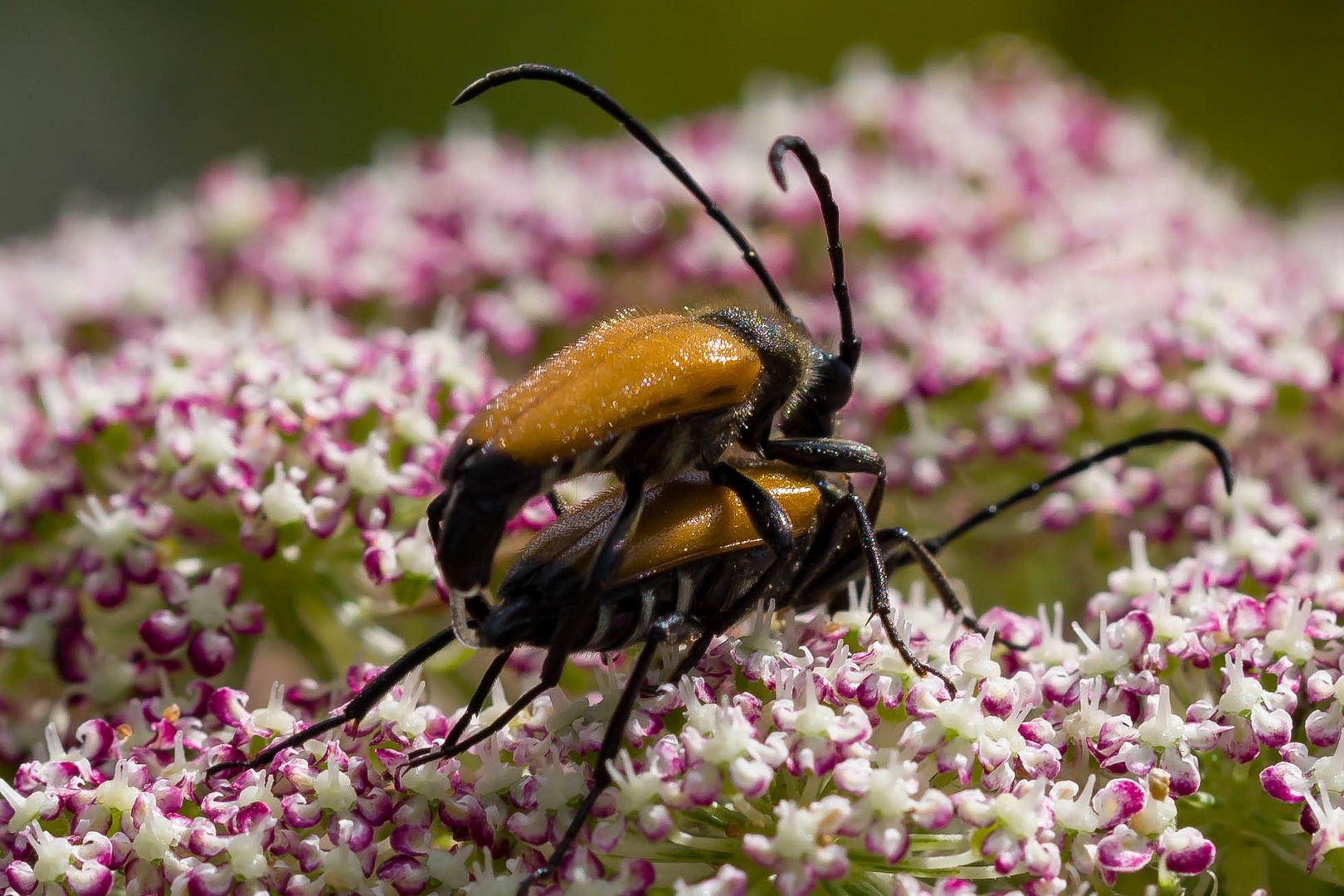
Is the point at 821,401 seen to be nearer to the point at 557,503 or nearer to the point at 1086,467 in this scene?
the point at 557,503

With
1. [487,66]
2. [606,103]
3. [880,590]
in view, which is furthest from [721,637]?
[487,66]

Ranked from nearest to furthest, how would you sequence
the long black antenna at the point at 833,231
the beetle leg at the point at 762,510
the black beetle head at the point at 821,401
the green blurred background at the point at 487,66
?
the beetle leg at the point at 762,510 → the long black antenna at the point at 833,231 → the black beetle head at the point at 821,401 → the green blurred background at the point at 487,66

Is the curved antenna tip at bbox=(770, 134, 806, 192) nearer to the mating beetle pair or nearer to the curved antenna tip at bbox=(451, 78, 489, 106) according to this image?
the mating beetle pair

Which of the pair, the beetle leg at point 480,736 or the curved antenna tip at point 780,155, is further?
the curved antenna tip at point 780,155

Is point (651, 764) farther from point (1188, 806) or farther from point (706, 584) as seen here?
point (1188, 806)

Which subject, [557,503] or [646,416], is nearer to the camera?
[646,416]

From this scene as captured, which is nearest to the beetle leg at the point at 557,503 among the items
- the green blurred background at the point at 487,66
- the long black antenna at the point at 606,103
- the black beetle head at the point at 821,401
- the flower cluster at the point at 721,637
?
the flower cluster at the point at 721,637

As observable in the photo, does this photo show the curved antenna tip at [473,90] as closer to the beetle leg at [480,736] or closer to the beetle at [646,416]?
the beetle at [646,416]

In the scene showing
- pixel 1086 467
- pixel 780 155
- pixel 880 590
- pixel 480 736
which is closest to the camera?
pixel 480 736
